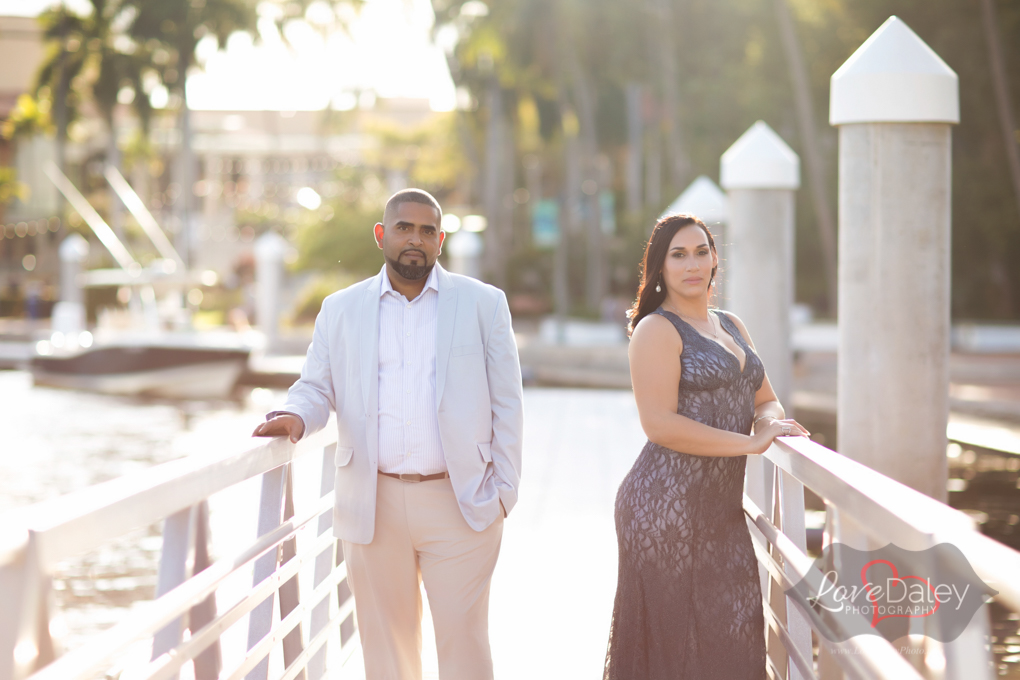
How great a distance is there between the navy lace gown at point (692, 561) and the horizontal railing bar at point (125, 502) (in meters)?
1.12

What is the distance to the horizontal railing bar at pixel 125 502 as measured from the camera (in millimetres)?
1840

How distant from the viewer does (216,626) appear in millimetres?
2492

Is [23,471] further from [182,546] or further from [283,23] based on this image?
[283,23]

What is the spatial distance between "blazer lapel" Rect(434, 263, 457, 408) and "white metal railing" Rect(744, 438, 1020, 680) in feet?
3.26

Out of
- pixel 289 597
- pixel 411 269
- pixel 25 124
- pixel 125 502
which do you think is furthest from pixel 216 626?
pixel 25 124

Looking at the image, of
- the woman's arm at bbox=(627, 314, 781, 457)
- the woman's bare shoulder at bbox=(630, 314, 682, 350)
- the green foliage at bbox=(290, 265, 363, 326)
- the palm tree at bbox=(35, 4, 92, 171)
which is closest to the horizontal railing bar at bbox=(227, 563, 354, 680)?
the woman's arm at bbox=(627, 314, 781, 457)

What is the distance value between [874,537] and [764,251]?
6.08 metres

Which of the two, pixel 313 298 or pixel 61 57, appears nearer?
pixel 313 298

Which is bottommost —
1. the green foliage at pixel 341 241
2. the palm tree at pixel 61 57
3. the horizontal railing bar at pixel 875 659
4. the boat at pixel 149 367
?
the boat at pixel 149 367

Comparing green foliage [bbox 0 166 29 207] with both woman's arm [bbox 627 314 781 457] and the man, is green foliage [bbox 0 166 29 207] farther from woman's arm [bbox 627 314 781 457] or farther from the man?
woman's arm [bbox 627 314 781 457]

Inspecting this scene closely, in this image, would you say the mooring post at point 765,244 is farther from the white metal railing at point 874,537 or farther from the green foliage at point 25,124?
the green foliage at point 25,124

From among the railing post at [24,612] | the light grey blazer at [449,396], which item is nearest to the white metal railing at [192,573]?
the railing post at [24,612]

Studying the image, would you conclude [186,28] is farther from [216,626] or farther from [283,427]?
[216,626]

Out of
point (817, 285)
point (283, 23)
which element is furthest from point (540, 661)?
point (283, 23)
